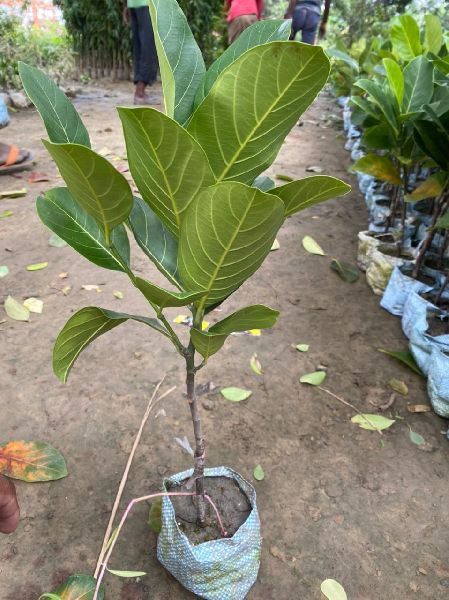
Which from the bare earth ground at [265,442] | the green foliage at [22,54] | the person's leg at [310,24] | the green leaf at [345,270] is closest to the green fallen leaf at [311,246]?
the green leaf at [345,270]

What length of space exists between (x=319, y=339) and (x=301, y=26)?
490 centimetres

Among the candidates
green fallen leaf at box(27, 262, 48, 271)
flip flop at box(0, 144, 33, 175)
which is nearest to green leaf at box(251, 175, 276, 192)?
green fallen leaf at box(27, 262, 48, 271)

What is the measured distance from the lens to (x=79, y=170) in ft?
1.73

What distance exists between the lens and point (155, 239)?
2.57 ft

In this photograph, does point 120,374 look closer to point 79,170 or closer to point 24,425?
point 24,425

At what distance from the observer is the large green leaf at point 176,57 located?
59 cm

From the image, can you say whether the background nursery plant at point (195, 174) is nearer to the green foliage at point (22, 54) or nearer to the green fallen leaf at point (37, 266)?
the green fallen leaf at point (37, 266)

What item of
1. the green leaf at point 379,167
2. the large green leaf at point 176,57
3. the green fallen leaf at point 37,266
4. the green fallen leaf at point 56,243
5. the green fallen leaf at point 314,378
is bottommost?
the green fallen leaf at point 37,266

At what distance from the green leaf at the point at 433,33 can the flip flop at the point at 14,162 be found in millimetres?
2570

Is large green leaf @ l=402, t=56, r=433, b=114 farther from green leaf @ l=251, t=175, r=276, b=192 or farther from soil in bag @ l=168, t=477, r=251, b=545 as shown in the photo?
soil in bag @ l=168, t=477, r=251, b=545

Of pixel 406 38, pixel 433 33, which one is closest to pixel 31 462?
pixel 406 38

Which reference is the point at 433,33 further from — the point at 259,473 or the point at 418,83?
the point at 259,473

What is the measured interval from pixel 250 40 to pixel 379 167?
1473 mm

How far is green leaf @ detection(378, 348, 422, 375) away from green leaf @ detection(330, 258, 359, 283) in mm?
540
